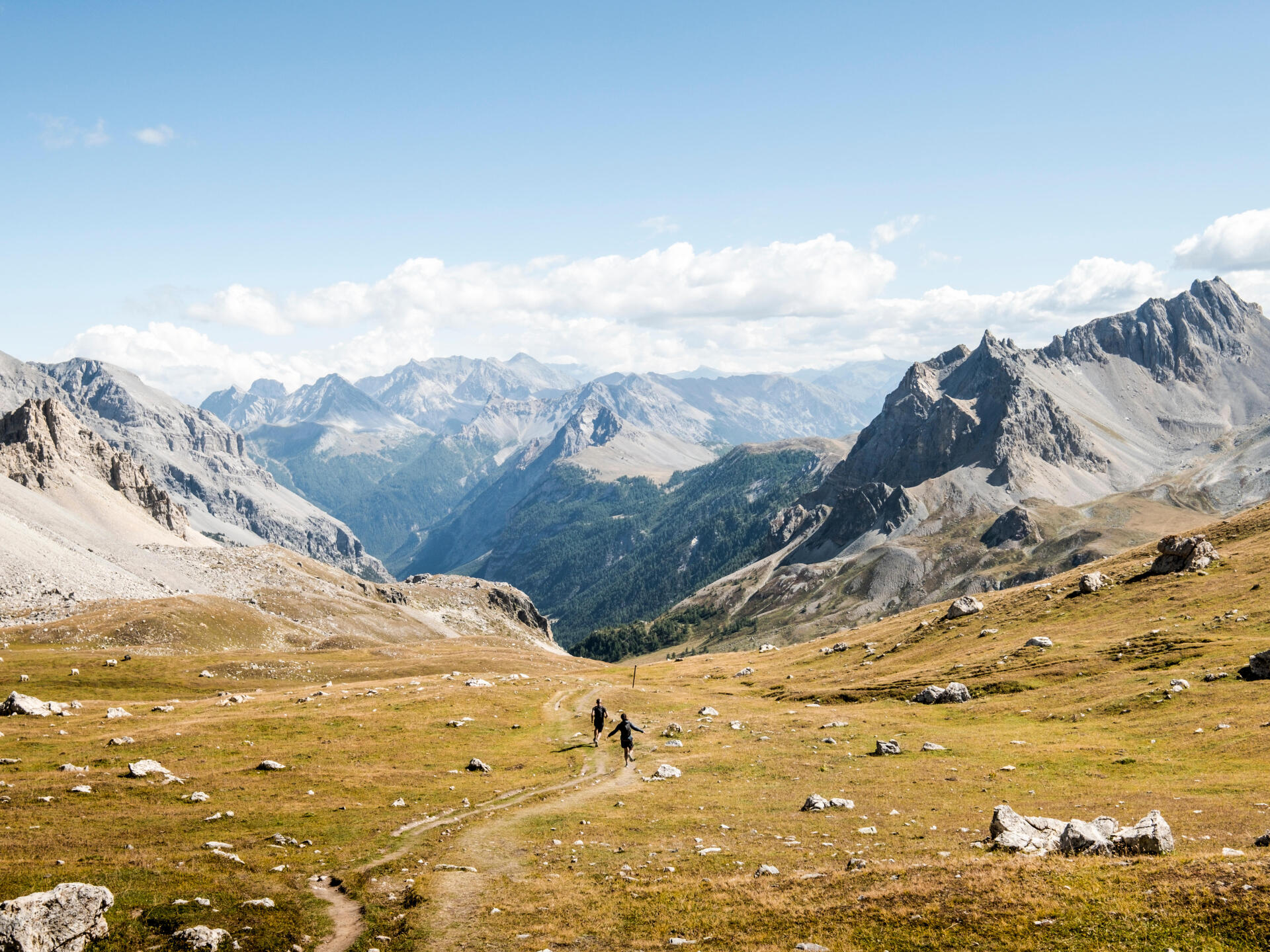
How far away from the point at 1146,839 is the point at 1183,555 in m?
89.1

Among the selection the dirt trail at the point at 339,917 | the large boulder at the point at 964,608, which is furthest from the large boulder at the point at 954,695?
the dirt trail at the point at 339,917

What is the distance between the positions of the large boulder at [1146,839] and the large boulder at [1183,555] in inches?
3370

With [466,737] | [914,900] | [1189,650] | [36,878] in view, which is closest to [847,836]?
[914,900]

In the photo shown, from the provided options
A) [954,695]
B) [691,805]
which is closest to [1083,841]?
[691,805]

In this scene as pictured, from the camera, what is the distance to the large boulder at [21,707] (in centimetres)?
6003

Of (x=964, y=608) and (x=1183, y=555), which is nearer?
(x=1183, y=555)

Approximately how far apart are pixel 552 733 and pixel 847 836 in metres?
33.2

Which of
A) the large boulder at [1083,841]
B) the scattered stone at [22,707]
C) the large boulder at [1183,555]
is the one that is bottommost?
the scattered stone at [22,707]

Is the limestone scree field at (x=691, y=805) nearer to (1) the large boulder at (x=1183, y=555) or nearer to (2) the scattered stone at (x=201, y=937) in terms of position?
(2) the scattered stone at (x=201, y=937)

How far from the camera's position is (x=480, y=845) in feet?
111

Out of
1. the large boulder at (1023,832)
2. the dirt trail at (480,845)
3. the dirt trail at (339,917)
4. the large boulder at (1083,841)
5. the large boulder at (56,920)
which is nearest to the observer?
the large boulder at (56,920)

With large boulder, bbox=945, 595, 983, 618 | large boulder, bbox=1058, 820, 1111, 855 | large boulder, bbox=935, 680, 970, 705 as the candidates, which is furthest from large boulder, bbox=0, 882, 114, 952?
large boulder, bbox=945, 595, 983, 618

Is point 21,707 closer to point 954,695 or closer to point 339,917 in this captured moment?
point 339,917

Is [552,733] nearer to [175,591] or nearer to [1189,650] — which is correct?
[1189,650]
